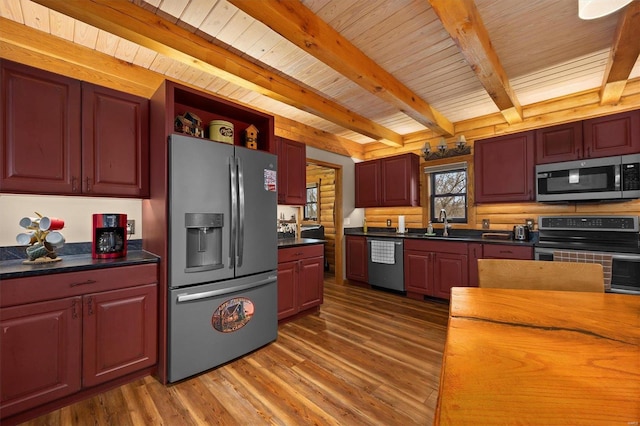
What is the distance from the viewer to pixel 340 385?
6.25ft

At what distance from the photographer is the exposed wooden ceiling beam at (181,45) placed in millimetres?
1577

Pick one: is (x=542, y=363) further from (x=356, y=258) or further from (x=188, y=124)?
(x=356, y=258)

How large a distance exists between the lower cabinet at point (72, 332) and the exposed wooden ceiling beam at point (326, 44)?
74.8 inches

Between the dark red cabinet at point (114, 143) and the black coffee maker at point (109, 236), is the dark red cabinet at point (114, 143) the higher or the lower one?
the higher one

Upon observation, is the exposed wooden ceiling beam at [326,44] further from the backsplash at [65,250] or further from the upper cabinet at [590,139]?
the backsplash at [65,250]

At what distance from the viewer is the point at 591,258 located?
248 centimetres

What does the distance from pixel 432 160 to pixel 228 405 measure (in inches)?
162

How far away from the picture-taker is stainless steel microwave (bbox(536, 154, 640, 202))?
8.36 ft

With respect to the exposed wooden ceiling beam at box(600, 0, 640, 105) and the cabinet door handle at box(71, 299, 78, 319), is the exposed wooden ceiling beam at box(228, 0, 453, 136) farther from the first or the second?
the cabinet door handle at box(71, 299, 78, 319)

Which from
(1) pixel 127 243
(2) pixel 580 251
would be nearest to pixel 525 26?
(2) pixel 580 251

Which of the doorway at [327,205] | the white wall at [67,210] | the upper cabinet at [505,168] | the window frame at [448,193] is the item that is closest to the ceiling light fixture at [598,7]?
the upper cabinet at [505,168]

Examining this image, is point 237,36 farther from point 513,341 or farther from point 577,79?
point 577,79

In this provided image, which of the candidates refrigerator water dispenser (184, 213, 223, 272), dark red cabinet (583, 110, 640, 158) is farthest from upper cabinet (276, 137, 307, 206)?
dark red cabinet (583, 110, 640, 158)

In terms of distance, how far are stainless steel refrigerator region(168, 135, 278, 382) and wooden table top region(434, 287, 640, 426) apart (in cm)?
168
